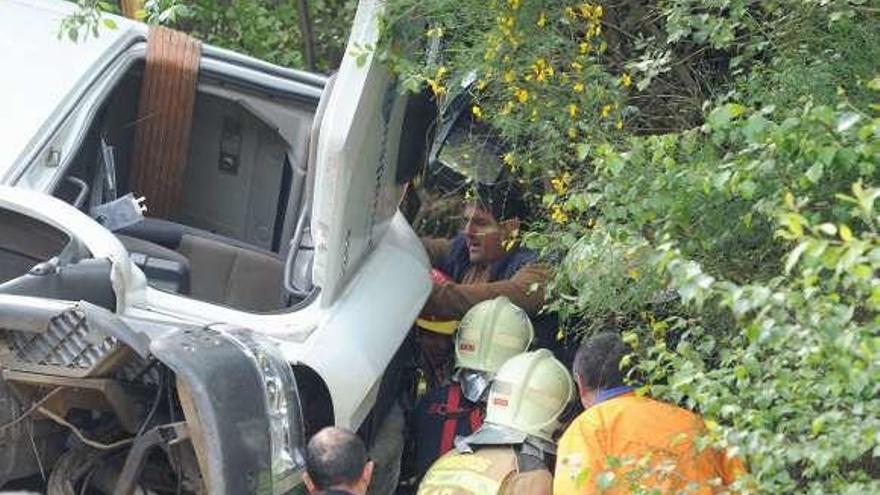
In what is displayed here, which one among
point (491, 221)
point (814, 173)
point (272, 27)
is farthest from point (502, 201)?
point (814, 173)

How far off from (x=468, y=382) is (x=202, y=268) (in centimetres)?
112

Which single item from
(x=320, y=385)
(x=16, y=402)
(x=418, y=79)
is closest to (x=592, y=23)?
(x=418, y=79)

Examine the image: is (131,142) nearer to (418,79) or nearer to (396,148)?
(396,148)

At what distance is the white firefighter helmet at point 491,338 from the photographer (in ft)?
22.2

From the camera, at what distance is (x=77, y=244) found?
Answer: 18.4 feet

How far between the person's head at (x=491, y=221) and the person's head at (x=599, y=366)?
1.69 metres

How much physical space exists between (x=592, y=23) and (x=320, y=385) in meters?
1.51

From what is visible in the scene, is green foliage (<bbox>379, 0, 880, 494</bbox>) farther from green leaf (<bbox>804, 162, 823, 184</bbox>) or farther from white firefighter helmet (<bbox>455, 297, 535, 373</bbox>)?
white firefighter helmet (<bbox>455, 297, 535, 373</bbox>)

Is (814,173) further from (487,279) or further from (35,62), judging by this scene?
(35,62)

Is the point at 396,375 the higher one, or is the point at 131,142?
the point at 131,142

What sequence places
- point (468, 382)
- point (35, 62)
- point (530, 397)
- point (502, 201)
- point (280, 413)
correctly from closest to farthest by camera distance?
point (280, 413), point (530, 397), point (468, 382), point (35, 62), point (502, 201)

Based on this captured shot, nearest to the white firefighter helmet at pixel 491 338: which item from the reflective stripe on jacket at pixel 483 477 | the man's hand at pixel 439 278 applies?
the man's hand at pixel 439 278

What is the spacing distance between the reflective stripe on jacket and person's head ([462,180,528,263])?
5.74 ft

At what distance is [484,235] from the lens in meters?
7.64
